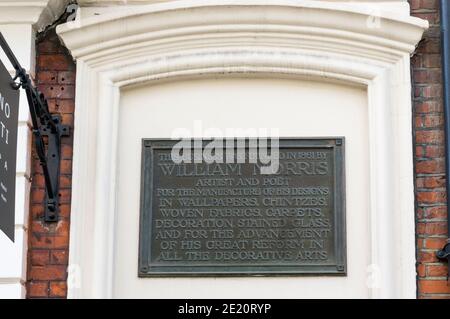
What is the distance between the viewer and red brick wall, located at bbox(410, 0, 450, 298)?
7.70 metres

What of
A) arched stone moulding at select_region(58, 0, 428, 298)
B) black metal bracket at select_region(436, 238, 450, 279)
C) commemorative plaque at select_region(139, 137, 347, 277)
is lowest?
black metal bracket at select_region(436, 238, 450, 279)

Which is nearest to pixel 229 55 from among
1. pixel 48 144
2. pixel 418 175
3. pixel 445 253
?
pixel 48 144

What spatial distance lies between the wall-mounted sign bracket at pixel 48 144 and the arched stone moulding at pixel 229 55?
0.11 m

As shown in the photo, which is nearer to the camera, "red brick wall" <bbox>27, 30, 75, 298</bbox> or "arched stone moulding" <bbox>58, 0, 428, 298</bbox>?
"red brick wall" <bbox>27, 30, 75, 298</bbox>

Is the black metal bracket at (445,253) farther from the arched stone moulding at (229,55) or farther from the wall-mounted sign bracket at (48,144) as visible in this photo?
the wall-mounted sign bracket at (48,144)

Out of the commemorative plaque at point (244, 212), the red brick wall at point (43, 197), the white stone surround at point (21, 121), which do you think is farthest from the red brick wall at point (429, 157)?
the white stone surround at point (21, 121)

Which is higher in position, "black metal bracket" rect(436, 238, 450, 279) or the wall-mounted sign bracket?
the wall-mounted sign bracket

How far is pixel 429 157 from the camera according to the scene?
789 centimetres

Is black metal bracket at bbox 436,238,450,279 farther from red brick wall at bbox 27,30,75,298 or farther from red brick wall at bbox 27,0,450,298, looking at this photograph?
red brick wall at bbox 27,30,75,298

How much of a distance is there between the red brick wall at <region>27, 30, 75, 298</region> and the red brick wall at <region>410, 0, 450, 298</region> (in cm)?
201

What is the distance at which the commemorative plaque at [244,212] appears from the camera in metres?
7.83

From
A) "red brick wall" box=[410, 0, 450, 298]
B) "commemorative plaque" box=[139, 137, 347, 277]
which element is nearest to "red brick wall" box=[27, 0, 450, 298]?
"red brick wall" box=[410, 0, 450, 298]

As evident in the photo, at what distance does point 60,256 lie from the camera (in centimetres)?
783
